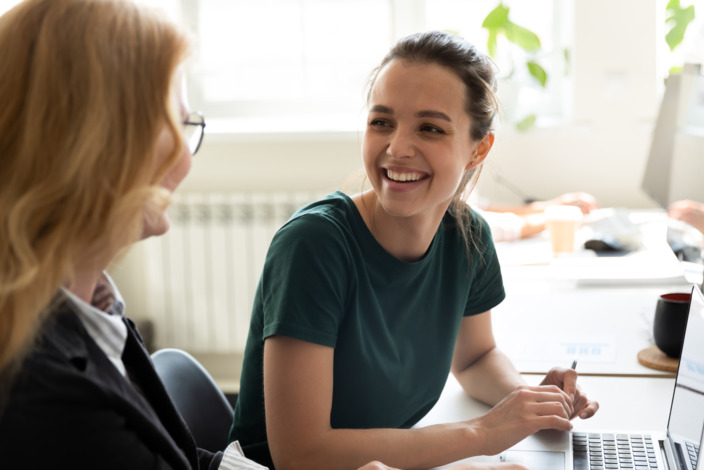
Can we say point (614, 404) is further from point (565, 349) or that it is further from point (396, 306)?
point (396, 306)

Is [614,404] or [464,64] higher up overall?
[464,64]

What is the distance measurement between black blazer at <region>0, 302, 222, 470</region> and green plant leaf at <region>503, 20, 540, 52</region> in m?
2.22

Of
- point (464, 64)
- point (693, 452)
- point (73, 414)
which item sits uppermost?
point (464, 64)

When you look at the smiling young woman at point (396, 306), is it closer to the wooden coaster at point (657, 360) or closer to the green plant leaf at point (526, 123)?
the wooden coaster at point (657, 360)

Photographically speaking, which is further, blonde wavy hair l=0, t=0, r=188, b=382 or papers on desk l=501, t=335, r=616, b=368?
papers on desk l=501, t=335, r=616, b=368

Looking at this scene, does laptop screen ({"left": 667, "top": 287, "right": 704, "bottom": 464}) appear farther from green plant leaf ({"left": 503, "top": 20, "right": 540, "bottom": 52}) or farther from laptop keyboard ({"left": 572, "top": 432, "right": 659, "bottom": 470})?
green plant leaf ({"left": 503, "top": 20, "right": 540, "bottom": 52})

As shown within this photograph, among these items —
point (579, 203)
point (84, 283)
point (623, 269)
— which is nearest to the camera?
point (84, 283)

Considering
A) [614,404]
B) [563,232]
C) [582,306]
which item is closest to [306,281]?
[614,404]

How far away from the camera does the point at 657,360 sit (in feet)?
4.76

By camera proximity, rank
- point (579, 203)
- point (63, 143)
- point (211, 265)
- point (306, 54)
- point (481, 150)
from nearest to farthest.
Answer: point (63, 143) → point (481, 150) → point (579, 203) → point (211, 265) → point (306, 54)

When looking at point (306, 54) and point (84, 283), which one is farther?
point (306, 54)

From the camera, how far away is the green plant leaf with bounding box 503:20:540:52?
277 cm

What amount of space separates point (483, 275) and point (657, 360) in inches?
13.8

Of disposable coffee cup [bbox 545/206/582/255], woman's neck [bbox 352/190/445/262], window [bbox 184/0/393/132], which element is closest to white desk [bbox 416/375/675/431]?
woman's neck [bbox 352/190/445/262]
